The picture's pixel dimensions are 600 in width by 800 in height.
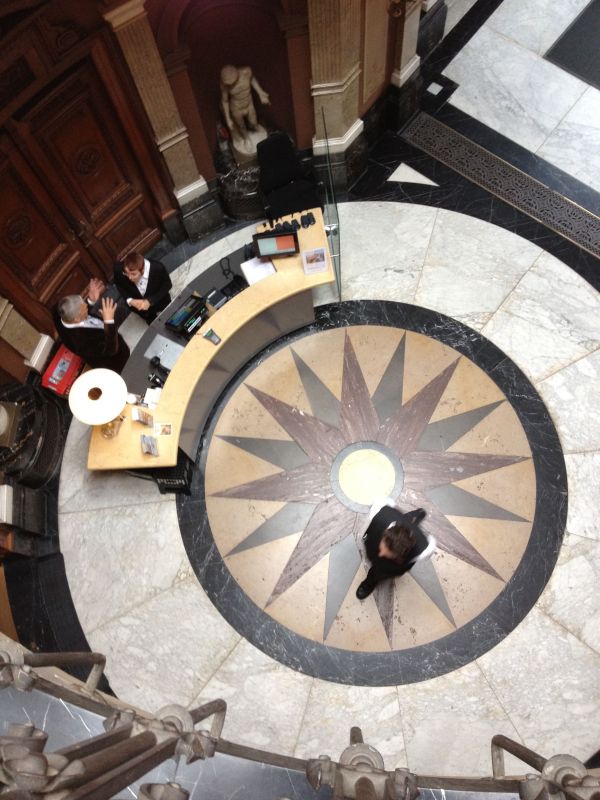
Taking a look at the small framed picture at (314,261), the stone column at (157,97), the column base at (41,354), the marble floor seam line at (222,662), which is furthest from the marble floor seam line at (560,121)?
the marble floor seam line at (222,662)

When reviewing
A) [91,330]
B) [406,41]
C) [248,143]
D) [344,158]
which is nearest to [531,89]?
[406,41]

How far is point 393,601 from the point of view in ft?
16.6

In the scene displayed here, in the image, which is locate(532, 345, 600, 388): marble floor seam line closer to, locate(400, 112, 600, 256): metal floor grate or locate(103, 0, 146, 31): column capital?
locate(400, 112, 600, 256): metal floor grate

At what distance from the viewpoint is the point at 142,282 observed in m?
5.55

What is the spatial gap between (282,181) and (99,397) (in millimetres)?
2962

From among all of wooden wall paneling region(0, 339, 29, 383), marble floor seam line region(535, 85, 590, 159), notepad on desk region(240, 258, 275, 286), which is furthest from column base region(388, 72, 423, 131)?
wooden wall paneling region(0, 339, 29, 383)

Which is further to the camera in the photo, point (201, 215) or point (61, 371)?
point (201, 215)

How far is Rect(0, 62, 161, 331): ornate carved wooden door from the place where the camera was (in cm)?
493

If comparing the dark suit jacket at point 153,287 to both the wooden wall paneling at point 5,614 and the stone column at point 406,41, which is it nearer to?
the wooden wall paneling at point 5,614

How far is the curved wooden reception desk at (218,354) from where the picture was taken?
5070 mm

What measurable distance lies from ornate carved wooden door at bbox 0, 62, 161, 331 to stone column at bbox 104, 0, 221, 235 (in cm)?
33

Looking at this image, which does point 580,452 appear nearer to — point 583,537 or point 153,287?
point 583,537

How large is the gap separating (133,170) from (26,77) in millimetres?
1532

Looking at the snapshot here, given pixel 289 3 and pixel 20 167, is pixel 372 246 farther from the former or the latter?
pixel 20 167
